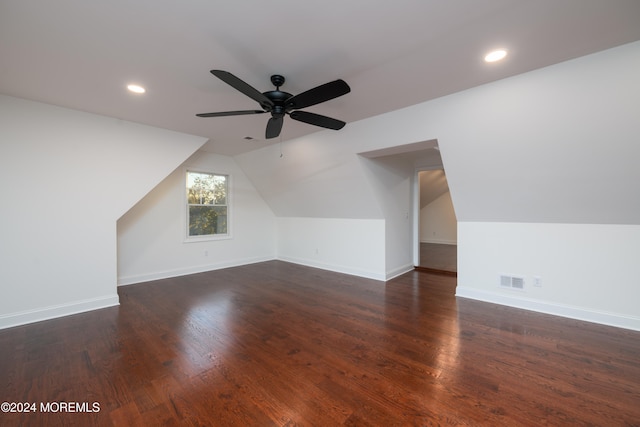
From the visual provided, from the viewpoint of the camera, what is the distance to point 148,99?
2.96 m

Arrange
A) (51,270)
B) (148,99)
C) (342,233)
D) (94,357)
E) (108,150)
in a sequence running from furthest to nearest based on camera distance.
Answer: (342,233)
(108,150)
(51,270)
(148,99)
(94,357)

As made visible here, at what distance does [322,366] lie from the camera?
84.3 inches

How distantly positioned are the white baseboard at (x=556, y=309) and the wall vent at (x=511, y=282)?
0.13 m

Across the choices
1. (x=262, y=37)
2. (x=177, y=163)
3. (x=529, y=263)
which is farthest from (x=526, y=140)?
(x=177, y=163)

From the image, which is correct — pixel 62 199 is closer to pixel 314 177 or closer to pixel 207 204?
pixel 207 204

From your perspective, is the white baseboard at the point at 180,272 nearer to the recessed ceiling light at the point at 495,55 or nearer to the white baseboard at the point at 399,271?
the white baseboard at the point at 399,271

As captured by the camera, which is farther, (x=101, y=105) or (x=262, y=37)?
(x=101, y=105)

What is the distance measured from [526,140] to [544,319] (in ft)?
6.75

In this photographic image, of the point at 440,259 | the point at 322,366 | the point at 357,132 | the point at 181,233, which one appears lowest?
the point at 322,366

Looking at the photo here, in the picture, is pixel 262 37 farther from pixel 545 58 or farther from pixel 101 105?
pixel 101 105

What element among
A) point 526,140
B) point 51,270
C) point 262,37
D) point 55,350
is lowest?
point 55,350

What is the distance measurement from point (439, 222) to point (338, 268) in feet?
18.2

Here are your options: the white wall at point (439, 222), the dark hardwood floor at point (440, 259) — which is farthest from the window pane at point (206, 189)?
the white wall at point (439, 222)

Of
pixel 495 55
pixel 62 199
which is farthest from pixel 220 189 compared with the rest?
pixel 495 55
